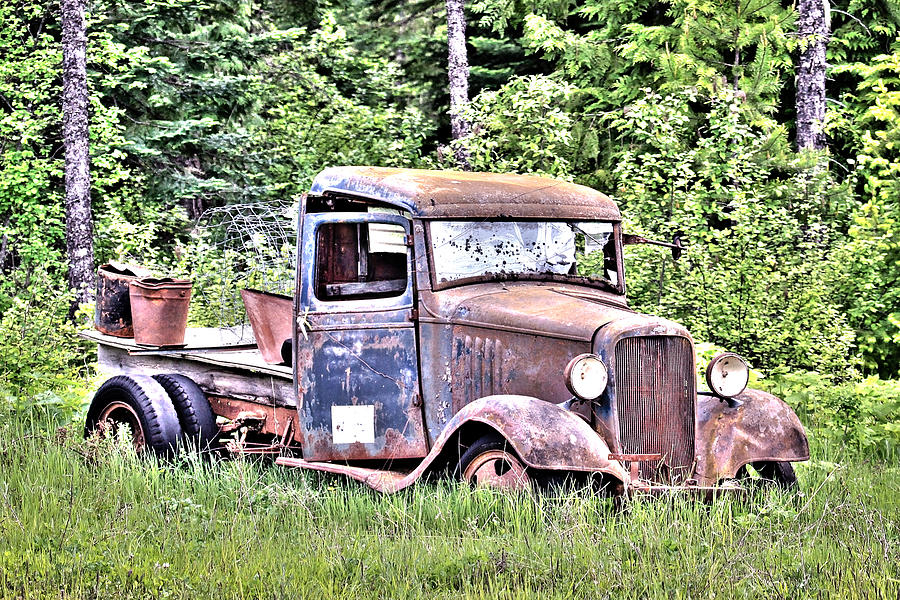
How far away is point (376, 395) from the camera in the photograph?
6336 mm

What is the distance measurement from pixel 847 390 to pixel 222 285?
7.27m

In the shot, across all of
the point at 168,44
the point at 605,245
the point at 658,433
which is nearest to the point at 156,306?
the point at 605,245

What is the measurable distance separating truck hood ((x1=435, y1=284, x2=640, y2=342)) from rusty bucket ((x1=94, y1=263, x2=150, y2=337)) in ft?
10.2

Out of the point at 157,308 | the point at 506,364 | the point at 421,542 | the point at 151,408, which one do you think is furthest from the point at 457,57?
the point at 421,542

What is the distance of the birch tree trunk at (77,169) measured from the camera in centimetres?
1412

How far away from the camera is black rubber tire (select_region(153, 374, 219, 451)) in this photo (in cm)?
696

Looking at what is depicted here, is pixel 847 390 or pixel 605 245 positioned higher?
pixel 605 245

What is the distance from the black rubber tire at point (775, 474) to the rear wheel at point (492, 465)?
155 centimetres

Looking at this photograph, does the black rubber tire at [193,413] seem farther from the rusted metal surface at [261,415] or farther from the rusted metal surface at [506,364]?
the rusted metal surface at [506,364]

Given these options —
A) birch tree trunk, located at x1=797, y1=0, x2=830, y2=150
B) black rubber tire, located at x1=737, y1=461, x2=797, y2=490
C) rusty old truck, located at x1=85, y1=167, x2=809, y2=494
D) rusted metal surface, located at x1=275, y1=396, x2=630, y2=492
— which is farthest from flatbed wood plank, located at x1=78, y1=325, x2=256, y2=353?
birch tree trunk, located at x1=797, y1=0, x2=830, y2=150

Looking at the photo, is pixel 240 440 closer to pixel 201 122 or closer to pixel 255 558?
pixel 255 558

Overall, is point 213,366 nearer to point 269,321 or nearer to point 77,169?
point 269,321

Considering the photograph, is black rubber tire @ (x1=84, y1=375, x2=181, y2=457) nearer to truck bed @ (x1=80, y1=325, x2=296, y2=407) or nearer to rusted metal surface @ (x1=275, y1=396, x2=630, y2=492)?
truck bed @ (x1=80, y1=325, x2=296, y2=407)

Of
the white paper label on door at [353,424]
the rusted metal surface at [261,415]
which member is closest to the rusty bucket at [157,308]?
the rusted metal surface at [261,415]
